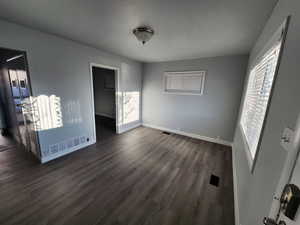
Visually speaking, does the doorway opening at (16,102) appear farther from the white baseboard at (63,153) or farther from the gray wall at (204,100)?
the gray wall at (204,100)

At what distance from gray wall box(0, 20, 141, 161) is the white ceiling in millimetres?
188

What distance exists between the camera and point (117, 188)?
187cm

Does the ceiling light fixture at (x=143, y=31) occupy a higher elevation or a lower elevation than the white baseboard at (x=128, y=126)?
higher

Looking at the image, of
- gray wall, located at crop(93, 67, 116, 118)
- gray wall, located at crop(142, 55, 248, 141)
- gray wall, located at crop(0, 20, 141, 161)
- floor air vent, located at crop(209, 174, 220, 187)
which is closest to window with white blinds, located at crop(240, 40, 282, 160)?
floor air vent, located at crop(209, 174, 220, 187)

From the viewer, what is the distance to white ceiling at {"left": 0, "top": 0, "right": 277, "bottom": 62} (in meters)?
1.33

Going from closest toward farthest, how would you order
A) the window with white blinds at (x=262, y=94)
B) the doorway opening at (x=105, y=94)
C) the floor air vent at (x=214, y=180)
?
the window with white blinds at (x=262, y=94)
the floor air vent at (x=214, y=180)
the doorway opening at (x=105, y=94)

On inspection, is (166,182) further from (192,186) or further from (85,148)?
(85,148)

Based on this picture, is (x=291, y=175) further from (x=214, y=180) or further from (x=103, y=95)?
(x=103, y=95)

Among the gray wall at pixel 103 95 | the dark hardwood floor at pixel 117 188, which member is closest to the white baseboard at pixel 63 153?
the dark hardwood floor at pixel 117 188

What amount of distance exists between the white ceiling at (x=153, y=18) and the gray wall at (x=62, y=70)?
188mm

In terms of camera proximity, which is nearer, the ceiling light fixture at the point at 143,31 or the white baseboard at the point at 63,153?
the ceiling light fixture at the point at 143,31

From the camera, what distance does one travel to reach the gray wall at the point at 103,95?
5516 millimetres

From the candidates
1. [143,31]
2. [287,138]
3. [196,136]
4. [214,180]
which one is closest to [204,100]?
[196,136]

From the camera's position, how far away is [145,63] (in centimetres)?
443
